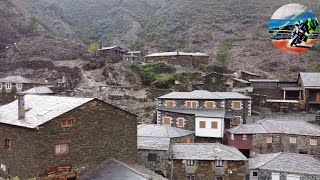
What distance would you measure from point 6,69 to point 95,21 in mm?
67082

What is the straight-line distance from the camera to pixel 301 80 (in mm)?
54562

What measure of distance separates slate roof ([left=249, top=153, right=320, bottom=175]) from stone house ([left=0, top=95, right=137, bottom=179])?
1415 cm

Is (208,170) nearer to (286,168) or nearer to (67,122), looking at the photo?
(286,168)

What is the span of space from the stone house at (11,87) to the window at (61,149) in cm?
3883

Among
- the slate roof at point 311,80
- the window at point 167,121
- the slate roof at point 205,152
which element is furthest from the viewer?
the slate roof at point 311,80

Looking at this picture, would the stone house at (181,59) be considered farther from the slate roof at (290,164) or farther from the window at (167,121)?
the slate roof at (290,164)

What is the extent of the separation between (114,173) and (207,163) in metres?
11.3

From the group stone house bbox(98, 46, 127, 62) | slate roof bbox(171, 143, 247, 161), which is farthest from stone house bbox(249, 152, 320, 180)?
stone house bbox(98, 46, 127, 62)

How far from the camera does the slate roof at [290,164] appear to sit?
3219 cm

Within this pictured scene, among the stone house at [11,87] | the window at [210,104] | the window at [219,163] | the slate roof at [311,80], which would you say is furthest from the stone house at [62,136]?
the slate roof at [311,80]

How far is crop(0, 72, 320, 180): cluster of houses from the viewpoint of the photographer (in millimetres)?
23828

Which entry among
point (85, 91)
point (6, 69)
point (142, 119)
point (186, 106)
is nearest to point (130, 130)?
point (186, 106)

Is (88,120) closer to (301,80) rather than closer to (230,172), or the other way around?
(230,172)

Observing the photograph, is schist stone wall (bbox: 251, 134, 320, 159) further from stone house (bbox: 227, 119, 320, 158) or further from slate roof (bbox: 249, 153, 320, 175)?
slate roof (bbox: 249, 153, 320, 175)
